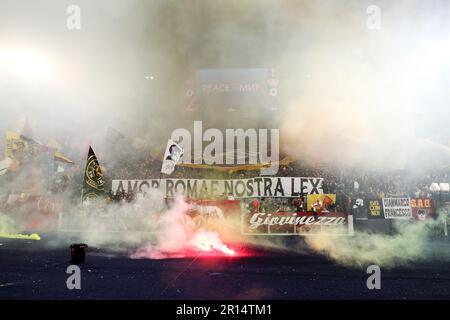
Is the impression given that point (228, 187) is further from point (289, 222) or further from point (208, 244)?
point (208, 244)

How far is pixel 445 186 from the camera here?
1578cm

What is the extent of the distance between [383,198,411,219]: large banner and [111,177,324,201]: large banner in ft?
8.26

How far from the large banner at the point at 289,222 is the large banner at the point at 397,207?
1753 mm

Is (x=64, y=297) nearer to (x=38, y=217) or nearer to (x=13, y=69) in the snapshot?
(x=38, y=217)

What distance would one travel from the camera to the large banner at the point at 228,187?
15.8m

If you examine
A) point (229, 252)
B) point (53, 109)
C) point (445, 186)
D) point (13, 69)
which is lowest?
point (229, 252)

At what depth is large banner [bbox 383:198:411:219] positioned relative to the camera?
46.5ft

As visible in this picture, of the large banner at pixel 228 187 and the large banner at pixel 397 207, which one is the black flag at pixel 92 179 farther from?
the large banner at pixel 397 207

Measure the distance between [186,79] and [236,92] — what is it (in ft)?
7.49

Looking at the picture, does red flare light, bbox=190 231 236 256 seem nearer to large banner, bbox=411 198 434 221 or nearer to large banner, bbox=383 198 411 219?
large banner, bbox=383 198 411 219

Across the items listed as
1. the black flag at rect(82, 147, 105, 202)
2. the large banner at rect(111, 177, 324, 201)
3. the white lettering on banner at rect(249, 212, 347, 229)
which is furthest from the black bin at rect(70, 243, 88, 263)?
the large banner at rect(111, 177, 324, 201)

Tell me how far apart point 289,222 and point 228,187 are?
10.2 feet

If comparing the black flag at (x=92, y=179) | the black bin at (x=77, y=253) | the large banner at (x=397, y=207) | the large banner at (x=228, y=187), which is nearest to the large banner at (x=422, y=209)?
the large banner at (x=397, y=207)

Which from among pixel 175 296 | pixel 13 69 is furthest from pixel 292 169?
pixel 175 296
